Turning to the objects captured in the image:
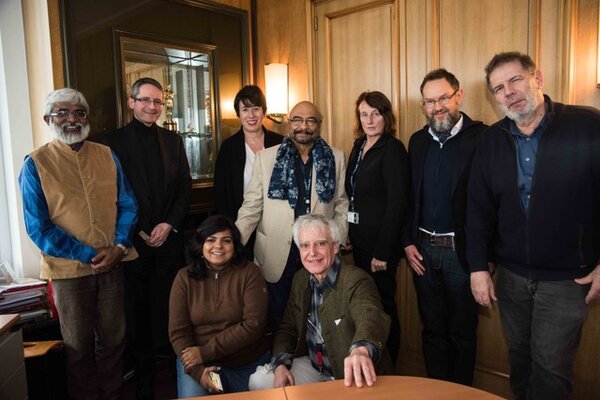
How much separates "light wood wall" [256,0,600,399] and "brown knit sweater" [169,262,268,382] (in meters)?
1.19

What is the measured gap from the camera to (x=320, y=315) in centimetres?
182

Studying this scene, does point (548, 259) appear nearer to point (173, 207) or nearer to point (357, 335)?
point (357, 335)

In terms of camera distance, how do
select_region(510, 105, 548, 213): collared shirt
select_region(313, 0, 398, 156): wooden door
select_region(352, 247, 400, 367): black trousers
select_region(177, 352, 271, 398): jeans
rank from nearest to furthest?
select_region(510, 105, 548, 213): collared shirt < select_region(177, 352, 271, 398): jeans < select_region(352, 247, 400, 367): black trousers < select_region(313, 0, 398, 156): wooden door

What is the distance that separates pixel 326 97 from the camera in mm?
3207

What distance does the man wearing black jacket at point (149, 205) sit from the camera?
8.12 feet

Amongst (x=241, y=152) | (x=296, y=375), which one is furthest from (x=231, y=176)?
(x=296, y=375)

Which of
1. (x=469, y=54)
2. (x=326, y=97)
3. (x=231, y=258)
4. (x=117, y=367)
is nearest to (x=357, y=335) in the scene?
(x=231, y=258)

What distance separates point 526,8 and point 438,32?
459mm

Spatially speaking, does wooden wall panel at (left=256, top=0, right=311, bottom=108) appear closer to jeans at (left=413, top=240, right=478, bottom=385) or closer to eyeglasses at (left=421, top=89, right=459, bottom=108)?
eyeglasses at (left=421, top=89, right=459, bottom=108)

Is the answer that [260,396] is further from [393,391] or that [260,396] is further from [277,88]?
[277,88]

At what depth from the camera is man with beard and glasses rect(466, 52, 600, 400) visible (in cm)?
168

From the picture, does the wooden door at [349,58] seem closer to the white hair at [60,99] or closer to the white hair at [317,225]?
the white hair at [317,225]

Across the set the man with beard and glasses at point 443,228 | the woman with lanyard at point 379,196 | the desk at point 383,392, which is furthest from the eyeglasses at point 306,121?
the desk at point 383,392

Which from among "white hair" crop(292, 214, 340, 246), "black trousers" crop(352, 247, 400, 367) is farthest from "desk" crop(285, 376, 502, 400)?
"black trousers" crop(352, 247, 400, 367)
